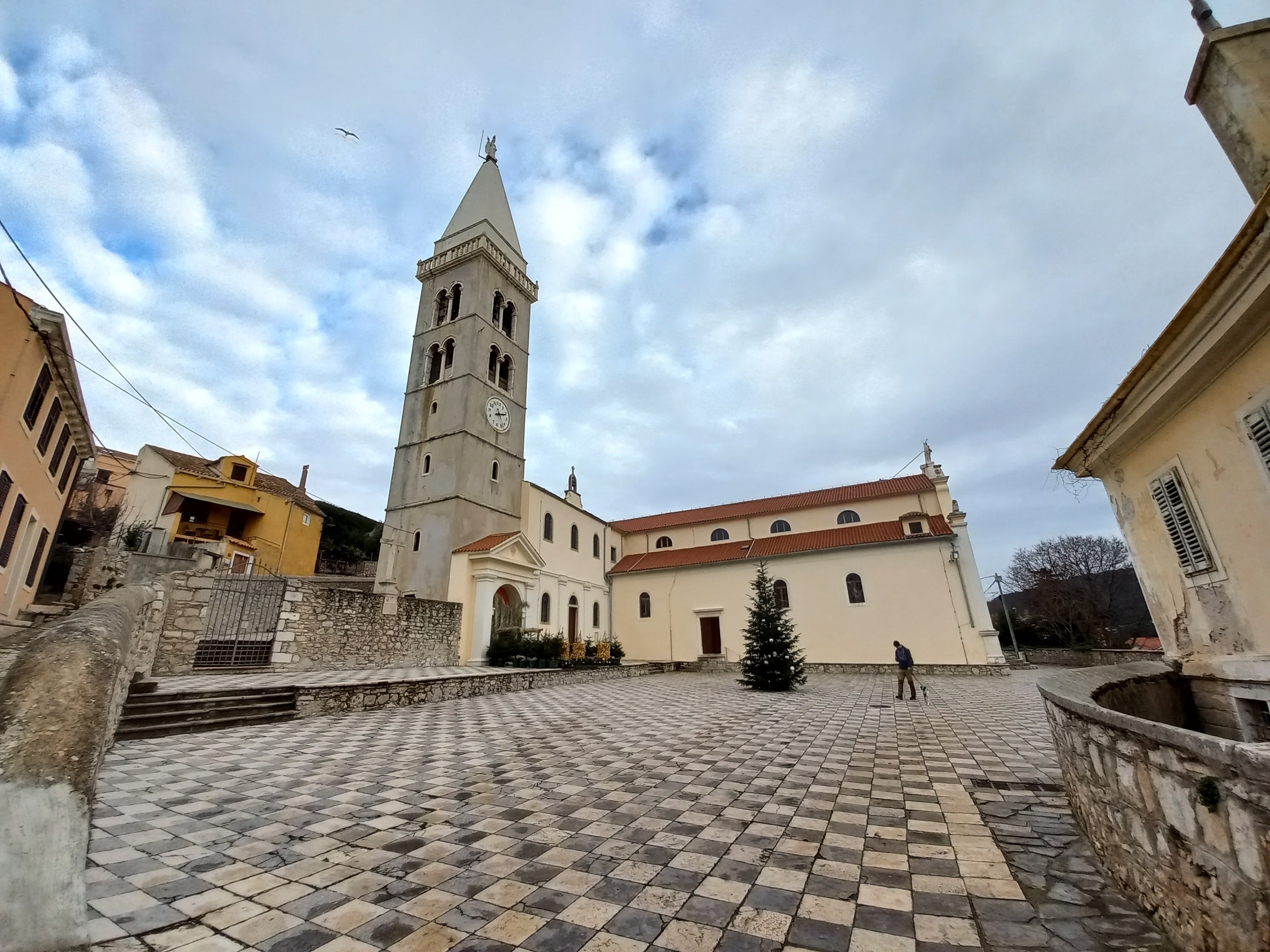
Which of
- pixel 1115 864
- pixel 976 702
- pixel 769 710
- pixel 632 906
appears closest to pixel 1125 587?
pixel 976 702

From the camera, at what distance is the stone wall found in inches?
413

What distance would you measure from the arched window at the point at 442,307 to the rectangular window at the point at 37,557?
15375 mm

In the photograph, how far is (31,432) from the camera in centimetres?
1077

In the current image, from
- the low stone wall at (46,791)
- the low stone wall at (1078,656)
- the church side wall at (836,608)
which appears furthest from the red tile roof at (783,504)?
the low stone wall at (46,791)

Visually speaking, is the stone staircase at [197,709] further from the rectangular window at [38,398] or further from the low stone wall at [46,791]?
the rectangular window at [38,398]

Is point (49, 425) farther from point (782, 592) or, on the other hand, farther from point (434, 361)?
point (782, 592)

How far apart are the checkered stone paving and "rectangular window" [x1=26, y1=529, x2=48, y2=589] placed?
10.8 meters

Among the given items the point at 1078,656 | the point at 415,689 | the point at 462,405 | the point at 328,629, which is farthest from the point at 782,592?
the point at 328,629

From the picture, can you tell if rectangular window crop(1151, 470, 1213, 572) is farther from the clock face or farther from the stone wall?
the clock face

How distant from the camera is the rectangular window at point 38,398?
10484mm

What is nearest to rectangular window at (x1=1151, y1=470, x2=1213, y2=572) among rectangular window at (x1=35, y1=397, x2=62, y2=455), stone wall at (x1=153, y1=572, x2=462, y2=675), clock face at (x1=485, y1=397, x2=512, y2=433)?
stone wall at (x1=153, y1=572, x2=462, y2=675)

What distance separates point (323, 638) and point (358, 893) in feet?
38.0

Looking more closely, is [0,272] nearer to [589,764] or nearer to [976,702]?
[589,764]

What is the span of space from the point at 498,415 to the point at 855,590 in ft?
58.2
